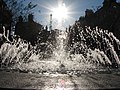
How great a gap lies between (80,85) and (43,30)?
7985 cm

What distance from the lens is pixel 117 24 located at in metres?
46.2

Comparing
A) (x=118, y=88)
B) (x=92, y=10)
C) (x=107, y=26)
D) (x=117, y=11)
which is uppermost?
(x=92, y=10)

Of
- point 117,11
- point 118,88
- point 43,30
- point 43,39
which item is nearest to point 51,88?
point 118,88

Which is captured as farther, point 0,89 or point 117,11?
point 117,11

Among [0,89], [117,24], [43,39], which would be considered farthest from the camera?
[43,39]

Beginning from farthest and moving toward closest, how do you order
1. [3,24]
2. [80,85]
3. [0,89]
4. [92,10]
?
[92,10], [3,24], [80,85], [0,89]

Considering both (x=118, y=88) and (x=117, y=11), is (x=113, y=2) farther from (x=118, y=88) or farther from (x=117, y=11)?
(x=118, y=88)

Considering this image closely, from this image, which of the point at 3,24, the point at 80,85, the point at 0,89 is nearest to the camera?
the point at 0,89

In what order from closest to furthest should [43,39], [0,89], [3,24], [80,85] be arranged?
1. [0,89]
2. [80,85]
3. [3,24]
4. [43,39]

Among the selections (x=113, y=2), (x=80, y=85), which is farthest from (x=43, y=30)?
(x=80, y=85)

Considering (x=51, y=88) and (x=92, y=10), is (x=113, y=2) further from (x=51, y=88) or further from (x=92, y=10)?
(x=51, y=88)

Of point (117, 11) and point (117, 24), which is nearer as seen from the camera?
point (117, 24)

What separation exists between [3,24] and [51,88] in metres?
39.8

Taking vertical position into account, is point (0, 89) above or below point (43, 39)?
below
